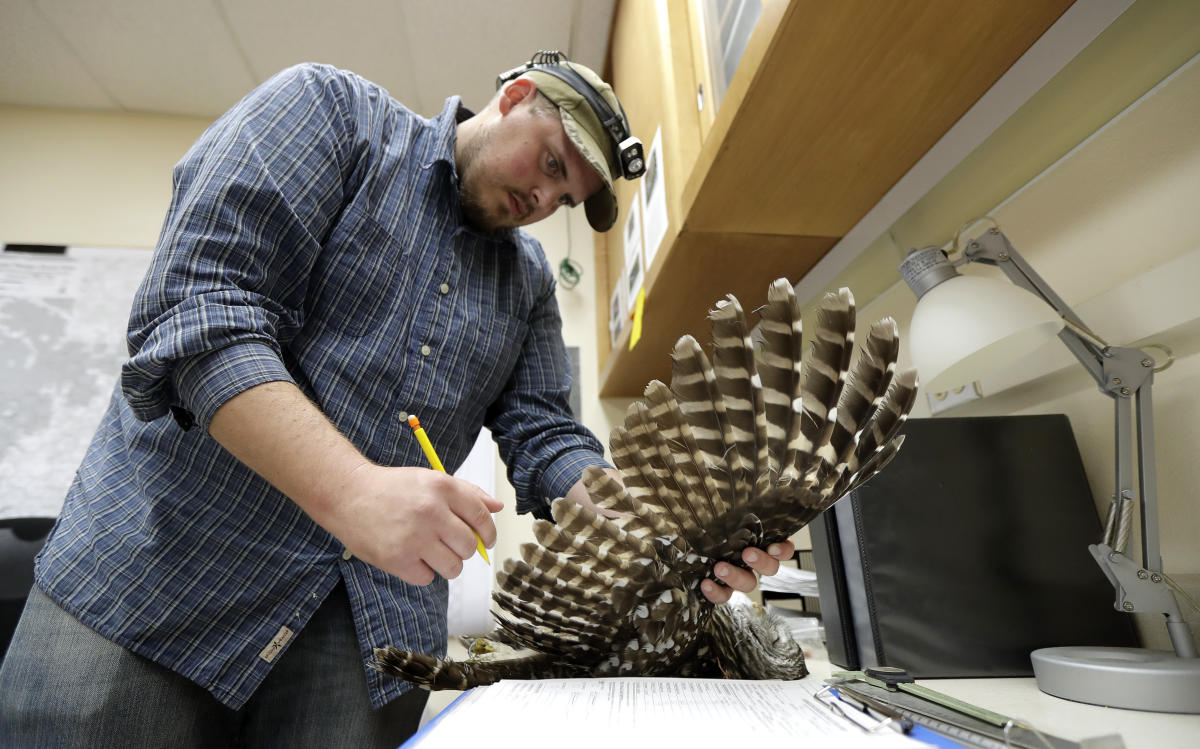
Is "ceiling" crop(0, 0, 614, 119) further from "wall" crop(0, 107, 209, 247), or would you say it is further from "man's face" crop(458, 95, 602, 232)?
"man's face" crop(458, 95, 602, 232)

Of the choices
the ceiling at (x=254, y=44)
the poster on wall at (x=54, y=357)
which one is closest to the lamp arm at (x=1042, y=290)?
the ceiling at (x=254, y=44)

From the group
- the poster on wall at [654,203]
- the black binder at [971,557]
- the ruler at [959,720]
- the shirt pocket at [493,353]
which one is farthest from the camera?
the poster on wall at [654,203]

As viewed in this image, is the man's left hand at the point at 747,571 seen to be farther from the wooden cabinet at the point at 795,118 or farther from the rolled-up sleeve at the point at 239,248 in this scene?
the wooden cabinet at the point at 795,118

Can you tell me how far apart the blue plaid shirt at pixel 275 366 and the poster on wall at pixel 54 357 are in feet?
5.44

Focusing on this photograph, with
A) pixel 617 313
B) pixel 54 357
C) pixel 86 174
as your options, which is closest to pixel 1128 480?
pixel 617 313

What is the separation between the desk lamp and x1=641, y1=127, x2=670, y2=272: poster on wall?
60 cm

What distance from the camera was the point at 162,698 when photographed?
0.68 m

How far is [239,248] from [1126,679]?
0.92 meters

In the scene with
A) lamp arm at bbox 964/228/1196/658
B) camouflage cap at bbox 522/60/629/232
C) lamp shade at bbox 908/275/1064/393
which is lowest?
lamp arm at bbox 964/228/1196/658

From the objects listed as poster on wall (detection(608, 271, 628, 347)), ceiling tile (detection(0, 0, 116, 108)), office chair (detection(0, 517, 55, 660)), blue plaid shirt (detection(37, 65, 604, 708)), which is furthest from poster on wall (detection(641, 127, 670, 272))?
ceiling tile (detection(0, 0, 116, 108))

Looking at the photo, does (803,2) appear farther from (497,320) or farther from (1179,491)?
(1179,491)

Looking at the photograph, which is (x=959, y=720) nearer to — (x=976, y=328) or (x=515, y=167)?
(x=976, y=328)

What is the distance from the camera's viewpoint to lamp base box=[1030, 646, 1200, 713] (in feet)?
1.73

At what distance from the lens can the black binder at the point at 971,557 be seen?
75cm
